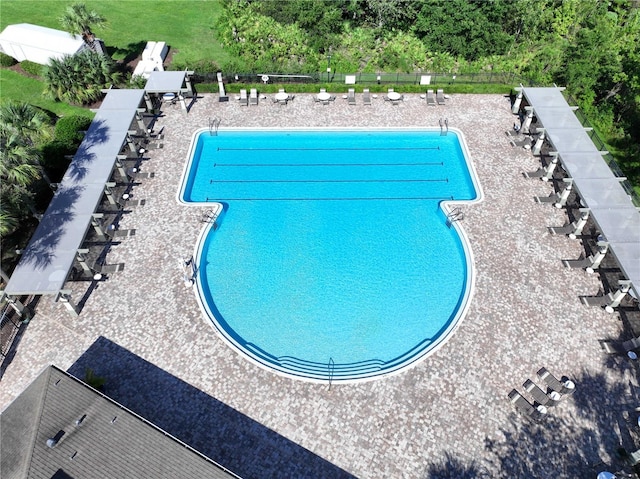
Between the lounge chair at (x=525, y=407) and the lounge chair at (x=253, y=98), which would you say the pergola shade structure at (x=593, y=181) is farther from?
the lounge chair at (x=253, y=98)

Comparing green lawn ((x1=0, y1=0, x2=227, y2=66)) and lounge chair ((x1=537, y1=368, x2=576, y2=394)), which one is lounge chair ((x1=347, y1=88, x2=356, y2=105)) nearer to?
green lawn ((x1=0, y1=0, x2=227, y2=66))

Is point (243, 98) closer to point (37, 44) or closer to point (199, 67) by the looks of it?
point (199, 67)

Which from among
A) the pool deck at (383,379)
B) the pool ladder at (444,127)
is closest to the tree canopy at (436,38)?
the pool ladder at (444,127)

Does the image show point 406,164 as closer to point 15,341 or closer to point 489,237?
point 489,237

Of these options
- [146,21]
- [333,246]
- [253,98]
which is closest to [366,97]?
[253,98]

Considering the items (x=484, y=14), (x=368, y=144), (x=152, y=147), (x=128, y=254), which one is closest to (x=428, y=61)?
(x=484, y=14)

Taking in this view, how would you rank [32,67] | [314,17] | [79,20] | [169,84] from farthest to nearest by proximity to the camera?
[314,17], [32,67], [79,20], [169,84]

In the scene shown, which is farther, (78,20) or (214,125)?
(78,20)
